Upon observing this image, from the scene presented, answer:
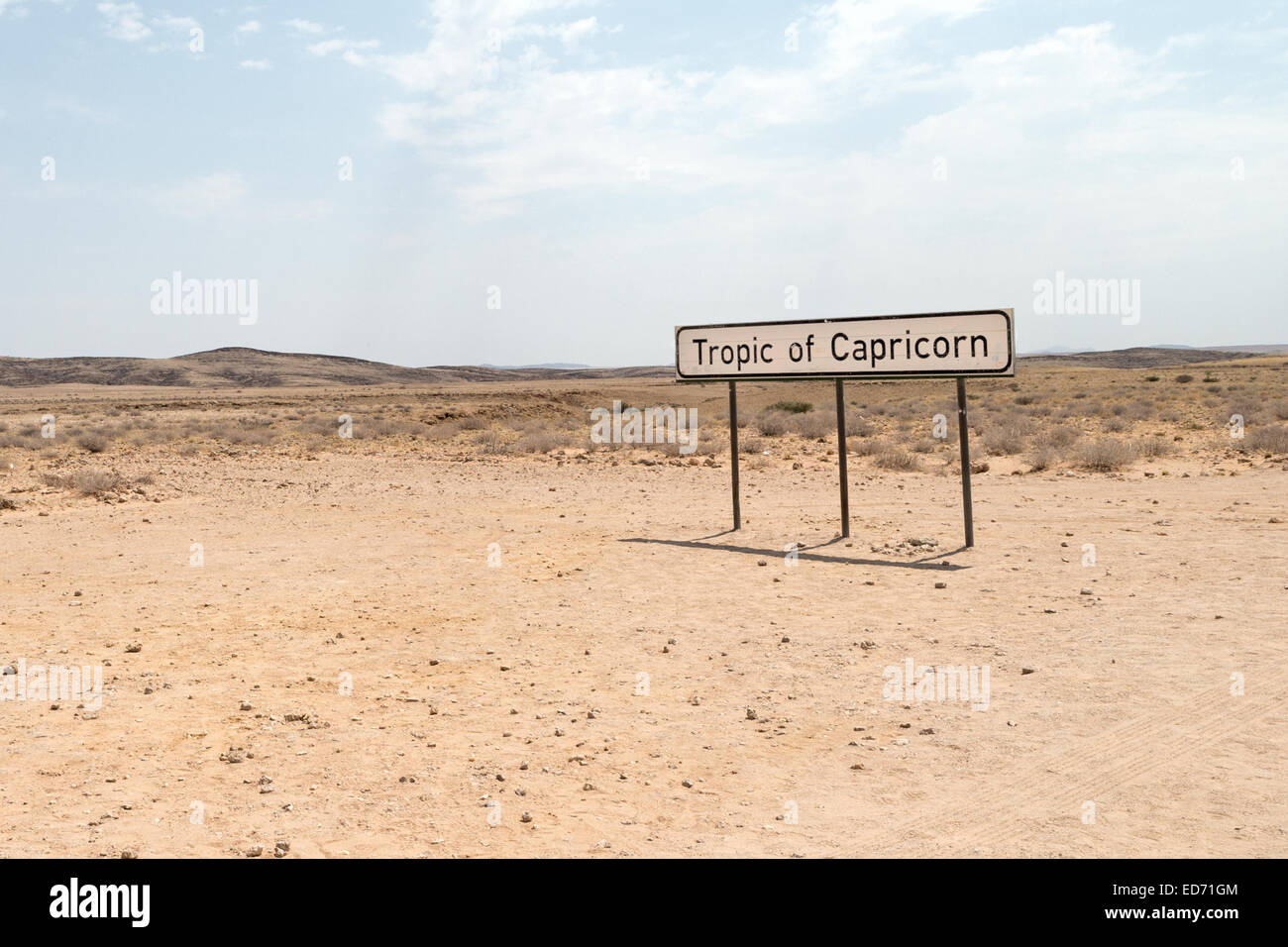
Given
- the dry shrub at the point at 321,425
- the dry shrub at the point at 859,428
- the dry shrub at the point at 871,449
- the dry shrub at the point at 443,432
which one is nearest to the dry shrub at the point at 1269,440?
the dry shrub at the point at 871,449

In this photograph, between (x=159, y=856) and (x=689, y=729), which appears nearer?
(x=159, y=856)

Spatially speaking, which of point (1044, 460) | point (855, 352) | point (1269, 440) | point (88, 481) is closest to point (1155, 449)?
point (1269, 440)

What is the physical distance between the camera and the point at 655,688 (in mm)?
7367

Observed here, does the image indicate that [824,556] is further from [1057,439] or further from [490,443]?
[490,443]

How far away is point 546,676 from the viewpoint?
771cm

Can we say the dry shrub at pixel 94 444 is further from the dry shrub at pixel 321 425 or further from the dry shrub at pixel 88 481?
the dry shrub at pixel 88 481

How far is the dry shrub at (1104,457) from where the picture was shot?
784 inches

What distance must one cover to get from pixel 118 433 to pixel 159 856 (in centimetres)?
3503

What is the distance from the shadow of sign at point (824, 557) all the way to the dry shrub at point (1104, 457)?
894 cm

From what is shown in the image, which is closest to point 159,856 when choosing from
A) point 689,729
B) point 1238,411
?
point 689,729
